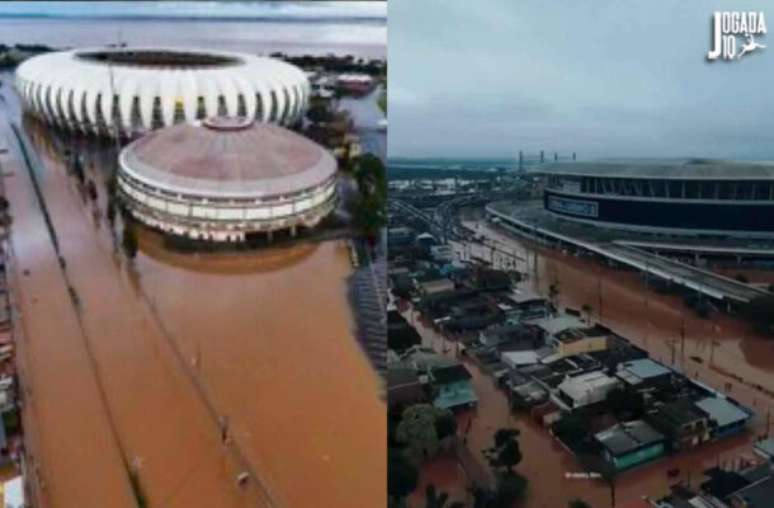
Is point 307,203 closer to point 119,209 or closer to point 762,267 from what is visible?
point 119,209

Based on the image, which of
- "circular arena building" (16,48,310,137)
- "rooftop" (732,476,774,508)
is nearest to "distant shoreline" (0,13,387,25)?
"circular arena building" (16,48,310,137)

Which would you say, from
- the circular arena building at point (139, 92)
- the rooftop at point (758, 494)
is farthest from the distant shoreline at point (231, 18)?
the rooftop at point (758, 494)

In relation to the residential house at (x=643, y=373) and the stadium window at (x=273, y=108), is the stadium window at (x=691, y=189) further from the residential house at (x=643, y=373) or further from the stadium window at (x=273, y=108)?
the stadium window at (x=273, y=108)

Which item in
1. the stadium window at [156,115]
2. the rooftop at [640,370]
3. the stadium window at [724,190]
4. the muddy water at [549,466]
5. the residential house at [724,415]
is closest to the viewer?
the muddy water at [549,466]

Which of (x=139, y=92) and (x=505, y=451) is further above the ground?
(x=139, y=92)

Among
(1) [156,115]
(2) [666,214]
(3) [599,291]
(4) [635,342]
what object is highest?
(1) [156,115]

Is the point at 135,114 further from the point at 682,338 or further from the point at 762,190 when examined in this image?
the point at 762,190

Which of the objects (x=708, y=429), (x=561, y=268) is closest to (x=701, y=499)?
(x=708, y=429)

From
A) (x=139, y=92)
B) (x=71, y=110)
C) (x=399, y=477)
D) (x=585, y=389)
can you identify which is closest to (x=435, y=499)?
(x=399, y=477)
